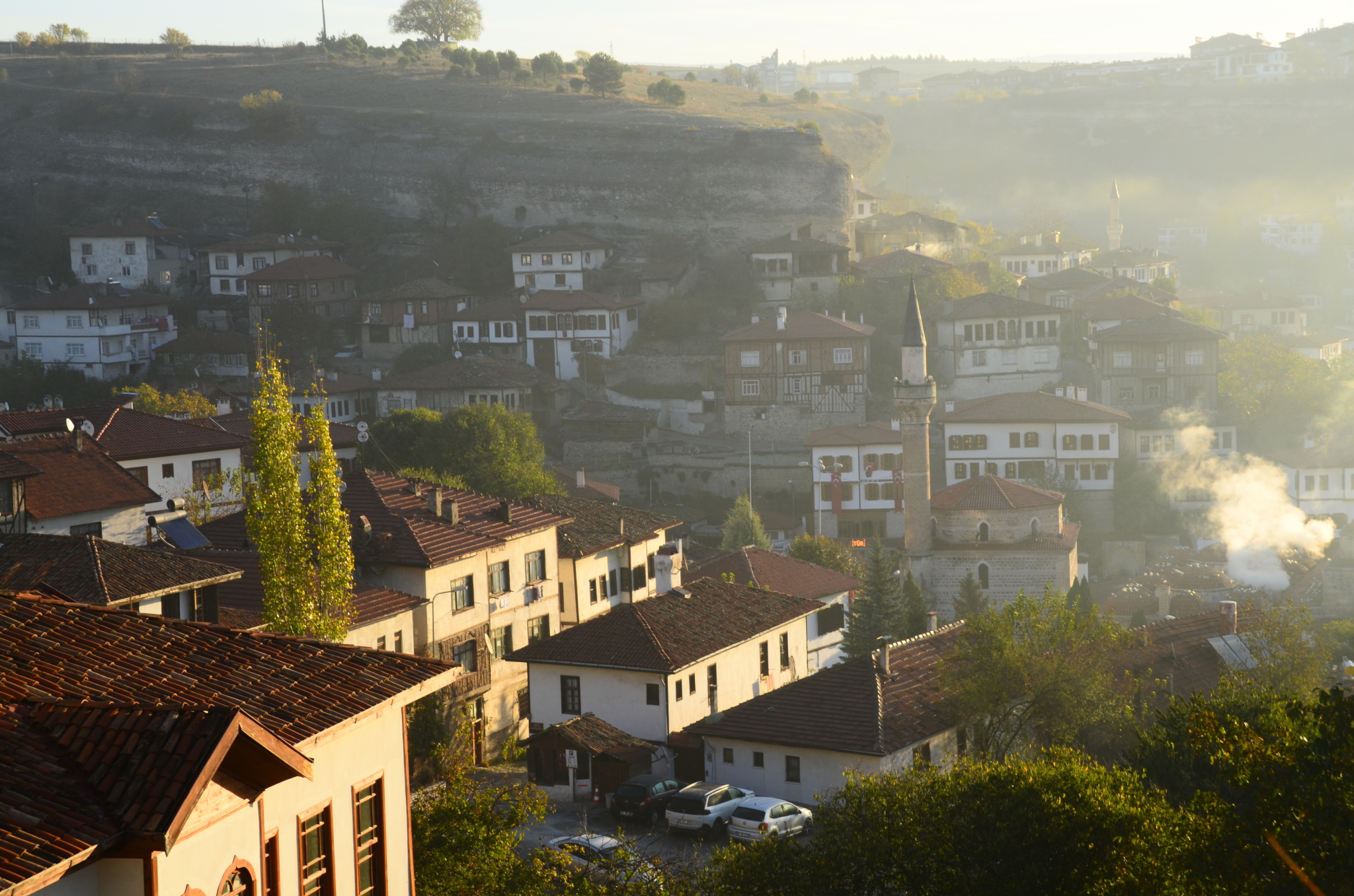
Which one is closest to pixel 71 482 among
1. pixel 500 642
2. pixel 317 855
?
pixel 500 642

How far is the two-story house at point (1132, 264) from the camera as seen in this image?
90062 millimetres

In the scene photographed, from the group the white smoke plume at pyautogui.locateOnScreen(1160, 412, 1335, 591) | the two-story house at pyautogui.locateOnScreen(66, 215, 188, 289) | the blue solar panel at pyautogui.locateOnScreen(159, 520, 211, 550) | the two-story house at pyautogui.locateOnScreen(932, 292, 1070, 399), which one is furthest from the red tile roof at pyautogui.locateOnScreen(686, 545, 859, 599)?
the two-story house at pyautogui.locateOnScreen(66, 215, 188, 289)

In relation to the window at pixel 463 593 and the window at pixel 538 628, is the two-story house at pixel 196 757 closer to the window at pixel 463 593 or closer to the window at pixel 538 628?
the window at pixel 463 593

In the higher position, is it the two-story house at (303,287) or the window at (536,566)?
the two-story house at (303,287)

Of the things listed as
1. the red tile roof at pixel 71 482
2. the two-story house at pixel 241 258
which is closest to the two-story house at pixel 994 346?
the two-story house at pixel 241 258

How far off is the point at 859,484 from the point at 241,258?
38091mm

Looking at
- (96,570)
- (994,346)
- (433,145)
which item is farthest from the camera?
(433,145)

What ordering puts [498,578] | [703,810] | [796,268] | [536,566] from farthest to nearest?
1. [796,268]
2. [536,566]
3. [498,578]
4. [703,810]

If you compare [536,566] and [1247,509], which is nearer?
[536,566]

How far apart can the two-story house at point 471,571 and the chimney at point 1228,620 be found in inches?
620

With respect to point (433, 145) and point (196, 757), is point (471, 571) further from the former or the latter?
point (433, 145)

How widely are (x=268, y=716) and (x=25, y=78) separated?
347 ft

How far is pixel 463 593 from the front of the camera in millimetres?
29844

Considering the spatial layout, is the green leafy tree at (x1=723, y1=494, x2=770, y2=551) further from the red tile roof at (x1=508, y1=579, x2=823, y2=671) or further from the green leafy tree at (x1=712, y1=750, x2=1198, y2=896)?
the green leafy tree at (x1=712, y1=750, x2=1198, y2=896)
